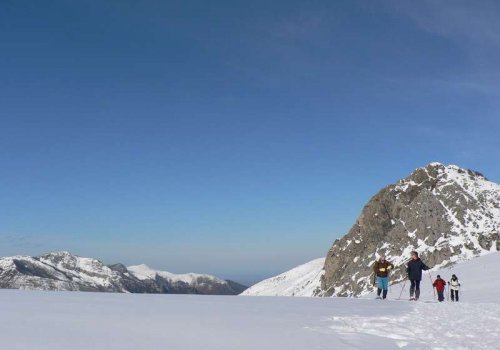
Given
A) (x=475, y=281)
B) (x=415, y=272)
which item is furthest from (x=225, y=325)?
Answer: (x=475, y=281)

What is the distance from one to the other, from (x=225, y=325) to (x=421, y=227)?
127 m

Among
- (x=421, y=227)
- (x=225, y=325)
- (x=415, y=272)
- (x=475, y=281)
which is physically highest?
(x=421, y=227)

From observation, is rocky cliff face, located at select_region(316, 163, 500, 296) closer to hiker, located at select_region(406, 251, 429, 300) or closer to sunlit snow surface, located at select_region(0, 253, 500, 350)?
hiker, located at select_region(406, 251, 429, 300)

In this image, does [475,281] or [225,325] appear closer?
[225,325]

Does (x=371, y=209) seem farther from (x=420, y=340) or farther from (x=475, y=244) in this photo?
(x=420, y=340)

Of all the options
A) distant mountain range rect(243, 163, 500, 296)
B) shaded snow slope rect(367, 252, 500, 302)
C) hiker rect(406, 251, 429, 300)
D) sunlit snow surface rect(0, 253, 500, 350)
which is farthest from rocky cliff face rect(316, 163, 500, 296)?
sunlit snow surface rect(0, 253, 500, 350)

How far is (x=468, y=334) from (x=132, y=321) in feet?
28.0

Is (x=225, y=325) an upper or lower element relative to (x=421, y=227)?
lower

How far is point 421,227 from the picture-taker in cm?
12900

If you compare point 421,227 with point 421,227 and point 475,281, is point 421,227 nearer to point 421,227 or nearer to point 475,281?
point 421,227

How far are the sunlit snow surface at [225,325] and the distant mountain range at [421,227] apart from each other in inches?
3567

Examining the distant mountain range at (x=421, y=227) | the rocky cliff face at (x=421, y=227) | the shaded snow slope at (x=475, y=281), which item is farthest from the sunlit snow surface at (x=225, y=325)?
the rocky cliff face at (x=421, y=227)

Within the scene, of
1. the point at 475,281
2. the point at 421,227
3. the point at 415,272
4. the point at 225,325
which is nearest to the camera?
the point at 225,325

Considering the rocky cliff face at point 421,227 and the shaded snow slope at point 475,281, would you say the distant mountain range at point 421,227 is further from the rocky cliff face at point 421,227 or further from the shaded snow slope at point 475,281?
the shaded snow slope at point 475,281
